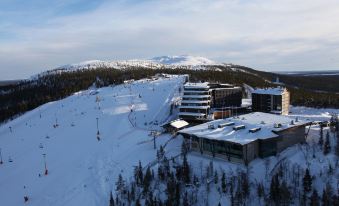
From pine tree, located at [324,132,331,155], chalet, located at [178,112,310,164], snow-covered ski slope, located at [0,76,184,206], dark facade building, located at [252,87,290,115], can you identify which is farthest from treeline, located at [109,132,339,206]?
dark facade building, located at [252,87,290,115]

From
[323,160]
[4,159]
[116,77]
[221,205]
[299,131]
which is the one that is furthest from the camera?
[116,77]

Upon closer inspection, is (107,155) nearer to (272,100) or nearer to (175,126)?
(175,126)

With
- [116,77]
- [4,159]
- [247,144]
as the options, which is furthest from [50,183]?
[116,77]

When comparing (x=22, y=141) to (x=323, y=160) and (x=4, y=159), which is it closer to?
(x=4, y=159)

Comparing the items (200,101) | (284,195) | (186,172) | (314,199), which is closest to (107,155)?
(186,172)

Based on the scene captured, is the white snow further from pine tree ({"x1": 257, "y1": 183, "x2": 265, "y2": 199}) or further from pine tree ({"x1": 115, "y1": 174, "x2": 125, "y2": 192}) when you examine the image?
pine tree ({"x1": 257, "y1": 183, "x2": 265, "y2": 199})

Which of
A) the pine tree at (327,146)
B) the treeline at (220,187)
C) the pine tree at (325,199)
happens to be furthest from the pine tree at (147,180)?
the pine tree at (327,146)
